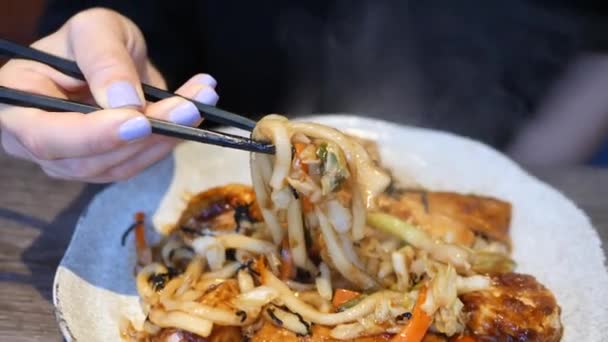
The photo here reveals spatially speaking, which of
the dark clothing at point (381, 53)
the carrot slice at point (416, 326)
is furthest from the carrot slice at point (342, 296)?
the dark clothing at point (381, 53)

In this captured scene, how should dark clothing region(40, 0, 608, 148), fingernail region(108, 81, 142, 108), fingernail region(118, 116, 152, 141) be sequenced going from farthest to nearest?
dark clothing region(40, 0, 608, 148), fingernail region(108, 81, 142, 108), fingernail region(118, 116, 152, 141)

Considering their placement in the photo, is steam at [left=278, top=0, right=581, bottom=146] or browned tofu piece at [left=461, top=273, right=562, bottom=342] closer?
browned tofu piece at [left=461, top=273, right=562, bottom=342]

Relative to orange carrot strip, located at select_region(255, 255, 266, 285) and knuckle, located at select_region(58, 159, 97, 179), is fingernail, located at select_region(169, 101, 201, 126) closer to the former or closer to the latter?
knuckle, located at select_region(58, 159, 97, 179)

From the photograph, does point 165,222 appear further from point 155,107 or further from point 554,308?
point 554,308

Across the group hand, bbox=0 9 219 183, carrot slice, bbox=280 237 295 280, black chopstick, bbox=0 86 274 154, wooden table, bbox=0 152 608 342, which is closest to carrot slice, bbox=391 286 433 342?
carrot slice, bbox=280 237 295 280

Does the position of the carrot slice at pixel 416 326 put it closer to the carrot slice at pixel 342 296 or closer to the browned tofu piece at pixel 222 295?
the carrot slice at pixel 342 296

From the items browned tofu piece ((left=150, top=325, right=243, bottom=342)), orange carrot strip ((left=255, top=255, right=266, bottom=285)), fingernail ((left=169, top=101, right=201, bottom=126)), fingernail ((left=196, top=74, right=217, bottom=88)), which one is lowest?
browned tofu piece ((left=150, top=325, right=243, bottom=342))

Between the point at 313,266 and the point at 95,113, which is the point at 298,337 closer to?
the point at 313,266
